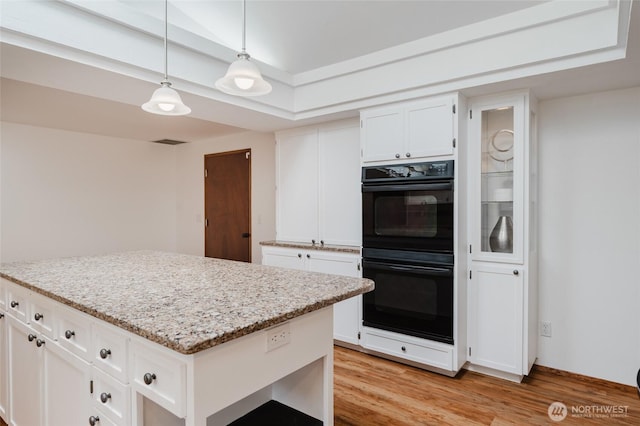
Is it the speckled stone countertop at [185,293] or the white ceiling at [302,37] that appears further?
the white ceiling at [302,37]

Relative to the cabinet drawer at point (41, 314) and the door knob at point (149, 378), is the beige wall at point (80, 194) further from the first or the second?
the door knob at point (149, 378)

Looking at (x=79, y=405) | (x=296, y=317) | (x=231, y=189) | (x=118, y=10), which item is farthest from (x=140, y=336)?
(x=231, y=189)

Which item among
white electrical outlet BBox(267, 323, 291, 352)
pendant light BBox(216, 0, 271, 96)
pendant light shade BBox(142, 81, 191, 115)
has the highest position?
pendant light BBox(216, 0, 271, 96)

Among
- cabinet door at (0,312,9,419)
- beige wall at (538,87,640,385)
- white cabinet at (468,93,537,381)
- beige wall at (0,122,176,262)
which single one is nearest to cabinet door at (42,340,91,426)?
cabinet door at (0,312,9,419)

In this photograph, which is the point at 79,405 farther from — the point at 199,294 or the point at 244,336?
the point at 244,336

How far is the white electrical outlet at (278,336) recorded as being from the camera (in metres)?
1.33

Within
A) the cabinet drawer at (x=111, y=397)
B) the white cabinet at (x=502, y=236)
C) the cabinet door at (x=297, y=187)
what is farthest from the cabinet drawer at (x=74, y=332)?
the white cabinet at (x=502, y=236)

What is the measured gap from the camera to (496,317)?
2789 millimetres

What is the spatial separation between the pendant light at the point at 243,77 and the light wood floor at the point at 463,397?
6.48ft

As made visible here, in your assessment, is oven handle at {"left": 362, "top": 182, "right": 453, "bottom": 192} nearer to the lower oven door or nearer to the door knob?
the lower oven door

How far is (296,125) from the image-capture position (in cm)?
374

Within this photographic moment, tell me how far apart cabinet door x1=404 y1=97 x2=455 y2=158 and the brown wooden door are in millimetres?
2584

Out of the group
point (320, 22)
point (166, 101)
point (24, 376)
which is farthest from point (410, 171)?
point (24, 376)

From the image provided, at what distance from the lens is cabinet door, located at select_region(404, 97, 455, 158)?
2.71 meters
